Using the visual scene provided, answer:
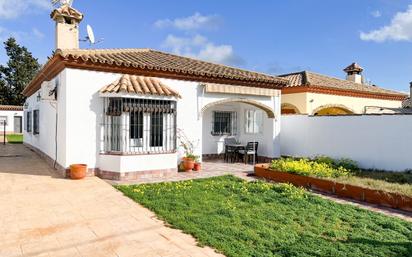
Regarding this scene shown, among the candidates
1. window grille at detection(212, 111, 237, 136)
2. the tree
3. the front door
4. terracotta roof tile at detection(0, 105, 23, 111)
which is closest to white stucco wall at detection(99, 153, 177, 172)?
window grille at detection(212, 111, 237, 136)

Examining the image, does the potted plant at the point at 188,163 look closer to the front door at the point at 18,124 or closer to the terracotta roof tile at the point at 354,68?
the terracotta roof tile at the point at 354,68

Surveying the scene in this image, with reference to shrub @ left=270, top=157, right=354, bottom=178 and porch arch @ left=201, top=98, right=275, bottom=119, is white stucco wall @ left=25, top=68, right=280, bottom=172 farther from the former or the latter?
shrub @ left=270, top=157, right=354, bottom=178

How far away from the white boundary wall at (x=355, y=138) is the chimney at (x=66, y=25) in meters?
11.3

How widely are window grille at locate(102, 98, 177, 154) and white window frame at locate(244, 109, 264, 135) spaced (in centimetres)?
631

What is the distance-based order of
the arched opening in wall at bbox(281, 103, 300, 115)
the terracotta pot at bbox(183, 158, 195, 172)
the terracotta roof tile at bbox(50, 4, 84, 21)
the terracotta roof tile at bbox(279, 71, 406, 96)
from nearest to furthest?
1. the terracotta pot at bbox(183, 158, 195, 172)
2. the terracotta roof tile at bbox(50, 4, 84, 21)
3. the terracotta roof tile at bbox(279, 71, 406, 96)
4. the arched opening in wall at bbox(281, 103, 300, 115)

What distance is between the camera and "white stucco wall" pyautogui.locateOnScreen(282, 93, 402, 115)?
20672 mm

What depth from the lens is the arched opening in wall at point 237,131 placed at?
16.9m

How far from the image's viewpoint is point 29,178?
1133 centimetres

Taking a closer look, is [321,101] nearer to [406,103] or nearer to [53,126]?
[406,103]

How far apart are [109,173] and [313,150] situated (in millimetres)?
10060

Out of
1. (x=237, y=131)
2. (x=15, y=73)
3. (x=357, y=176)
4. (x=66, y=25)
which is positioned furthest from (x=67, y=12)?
(x=15, y=73)

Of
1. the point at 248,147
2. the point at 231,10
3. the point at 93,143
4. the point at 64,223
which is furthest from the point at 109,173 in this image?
the point at 231,10

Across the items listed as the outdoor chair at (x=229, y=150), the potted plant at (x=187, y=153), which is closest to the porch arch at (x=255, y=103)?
the potted plant at (x=187, y=153)

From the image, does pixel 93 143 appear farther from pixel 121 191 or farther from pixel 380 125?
pixel 380 125
